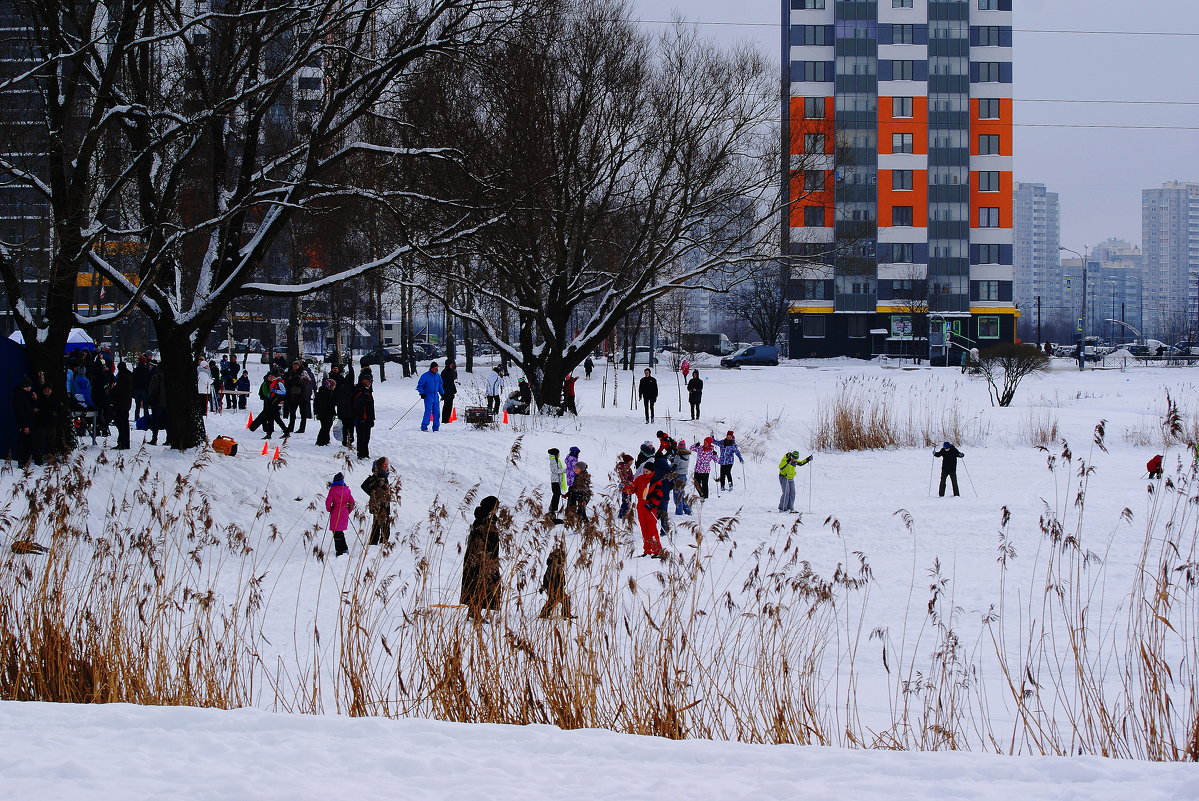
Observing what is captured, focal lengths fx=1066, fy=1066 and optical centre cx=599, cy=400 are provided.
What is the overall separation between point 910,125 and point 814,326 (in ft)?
50.5

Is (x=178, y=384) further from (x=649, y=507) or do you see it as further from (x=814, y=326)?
(x=814, y=326)

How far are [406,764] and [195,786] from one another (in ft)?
3.01

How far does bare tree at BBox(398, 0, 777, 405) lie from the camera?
26828mm

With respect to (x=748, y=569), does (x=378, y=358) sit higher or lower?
higher

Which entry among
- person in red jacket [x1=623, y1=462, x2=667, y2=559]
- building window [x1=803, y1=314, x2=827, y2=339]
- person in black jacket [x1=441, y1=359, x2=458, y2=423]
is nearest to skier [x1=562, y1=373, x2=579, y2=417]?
person in black jacket [x1=441, y1=359, x2=458, y2=423]

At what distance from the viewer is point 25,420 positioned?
51.5ft

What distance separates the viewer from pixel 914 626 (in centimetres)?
1055

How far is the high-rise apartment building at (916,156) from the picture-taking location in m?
74.1

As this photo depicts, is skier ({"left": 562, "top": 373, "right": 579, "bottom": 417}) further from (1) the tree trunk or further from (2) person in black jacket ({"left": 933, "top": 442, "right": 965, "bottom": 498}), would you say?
(1) the tree trunk

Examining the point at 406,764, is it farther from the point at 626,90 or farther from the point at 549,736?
the point at 626,90

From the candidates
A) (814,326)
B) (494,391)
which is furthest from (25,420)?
(814,326)

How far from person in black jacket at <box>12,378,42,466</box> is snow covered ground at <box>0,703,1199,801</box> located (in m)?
11.6

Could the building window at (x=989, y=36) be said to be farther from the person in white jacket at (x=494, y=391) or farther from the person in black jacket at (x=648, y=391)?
the person in white jacket at (x=494, y=391)

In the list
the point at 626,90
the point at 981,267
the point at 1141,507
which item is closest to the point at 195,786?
the point at 1141,507
